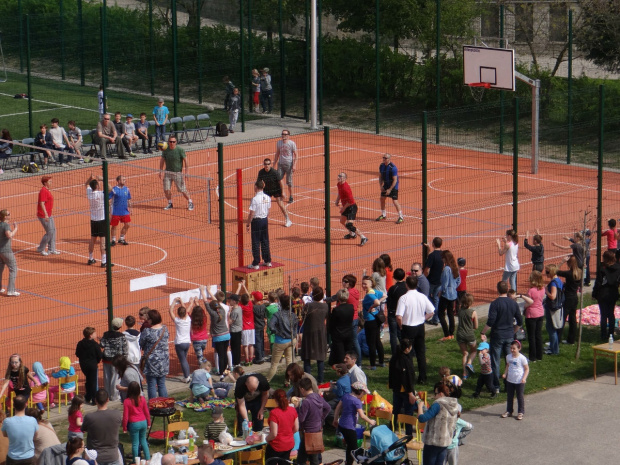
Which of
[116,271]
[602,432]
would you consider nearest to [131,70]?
[116,271]

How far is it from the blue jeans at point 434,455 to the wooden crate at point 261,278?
7.28 m

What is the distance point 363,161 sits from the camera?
34344 millimetres

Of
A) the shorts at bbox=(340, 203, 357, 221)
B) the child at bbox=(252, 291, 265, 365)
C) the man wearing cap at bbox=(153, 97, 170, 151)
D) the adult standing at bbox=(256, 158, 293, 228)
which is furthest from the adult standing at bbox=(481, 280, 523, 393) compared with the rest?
the man wearing cap at bbox=(153, 97, 170, 151)

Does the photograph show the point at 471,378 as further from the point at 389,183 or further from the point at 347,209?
the point at 389,183

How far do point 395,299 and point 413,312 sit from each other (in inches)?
37.2

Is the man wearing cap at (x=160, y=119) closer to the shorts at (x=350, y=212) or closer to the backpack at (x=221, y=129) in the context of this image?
the backpack at (x=221, y=129)

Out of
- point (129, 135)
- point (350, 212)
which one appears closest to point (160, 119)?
point (129, 135)

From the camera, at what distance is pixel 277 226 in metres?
28.3

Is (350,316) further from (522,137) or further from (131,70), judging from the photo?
(131,70)

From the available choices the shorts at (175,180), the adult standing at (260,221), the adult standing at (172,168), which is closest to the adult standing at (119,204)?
the shorts at (175,180)

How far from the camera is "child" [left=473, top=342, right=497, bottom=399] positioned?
59.8ft

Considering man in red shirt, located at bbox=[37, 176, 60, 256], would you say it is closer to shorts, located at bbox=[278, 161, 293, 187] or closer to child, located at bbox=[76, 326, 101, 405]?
shorts, located at bbox=[278, 161, 293, 187]

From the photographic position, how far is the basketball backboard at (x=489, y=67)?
3434cm

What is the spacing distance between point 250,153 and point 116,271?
10538 millimetres
